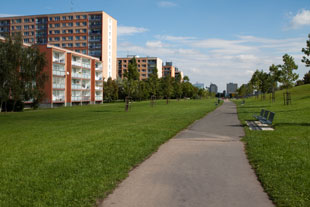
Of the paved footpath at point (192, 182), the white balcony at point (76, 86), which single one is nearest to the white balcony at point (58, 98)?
the white balcony at point (76, 86)

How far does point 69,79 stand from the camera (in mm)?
→ 58062

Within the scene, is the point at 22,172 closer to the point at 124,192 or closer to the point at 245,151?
the point at 124,192

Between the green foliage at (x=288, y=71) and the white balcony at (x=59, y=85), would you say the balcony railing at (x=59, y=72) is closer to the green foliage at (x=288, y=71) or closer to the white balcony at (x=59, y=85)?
the white balcony at (x=59, y=85)

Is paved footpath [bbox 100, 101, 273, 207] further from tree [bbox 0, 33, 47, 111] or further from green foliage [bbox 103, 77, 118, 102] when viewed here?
green foliage [bbox 103, 77, 118, 102]

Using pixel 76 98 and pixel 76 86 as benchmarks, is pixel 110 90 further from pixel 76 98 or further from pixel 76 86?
pixel 76 98

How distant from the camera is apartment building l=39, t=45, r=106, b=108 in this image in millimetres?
52000

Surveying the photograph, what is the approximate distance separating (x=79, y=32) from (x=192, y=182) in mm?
93970

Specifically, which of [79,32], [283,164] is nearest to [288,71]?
[283,164]

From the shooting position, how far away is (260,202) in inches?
191

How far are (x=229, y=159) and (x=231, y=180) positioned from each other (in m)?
2.06

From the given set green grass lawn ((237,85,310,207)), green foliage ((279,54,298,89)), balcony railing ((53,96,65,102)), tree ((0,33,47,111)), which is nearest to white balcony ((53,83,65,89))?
balcony railing ((53,96,65,102))

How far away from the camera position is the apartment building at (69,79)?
5200 centimetres

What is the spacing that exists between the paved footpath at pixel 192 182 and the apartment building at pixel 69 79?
4152 centimetres

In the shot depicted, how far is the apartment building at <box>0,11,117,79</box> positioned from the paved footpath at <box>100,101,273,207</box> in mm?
86800
